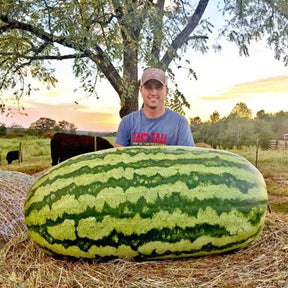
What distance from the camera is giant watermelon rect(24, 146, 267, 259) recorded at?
2438mm

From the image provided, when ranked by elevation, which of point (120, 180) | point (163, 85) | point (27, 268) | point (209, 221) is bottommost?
point (27, 268)

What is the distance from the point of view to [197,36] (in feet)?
43.1

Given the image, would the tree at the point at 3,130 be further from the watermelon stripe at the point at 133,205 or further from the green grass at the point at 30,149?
the watermelon stripe at the point at 133,205

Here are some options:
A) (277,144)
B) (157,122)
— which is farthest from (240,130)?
(157,122)

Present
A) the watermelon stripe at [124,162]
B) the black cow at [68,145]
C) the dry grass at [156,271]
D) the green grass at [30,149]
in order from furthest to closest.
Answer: the green grass at [30,149]
the black cow at [68,145]
the watermelon stripe at [124,162]
the dry grass at [156,271]

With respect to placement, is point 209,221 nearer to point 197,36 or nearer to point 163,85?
point 163,85

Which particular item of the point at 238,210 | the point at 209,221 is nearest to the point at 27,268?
the point at 209,221

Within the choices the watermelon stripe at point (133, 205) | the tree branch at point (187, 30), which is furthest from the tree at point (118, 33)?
the watermelon stripe at point (133, 205)

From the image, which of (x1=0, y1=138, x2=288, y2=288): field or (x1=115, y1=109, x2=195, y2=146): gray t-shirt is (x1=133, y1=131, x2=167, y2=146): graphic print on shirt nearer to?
(x1=115, y1=109, x2=195, y2=146): gray t-shirt

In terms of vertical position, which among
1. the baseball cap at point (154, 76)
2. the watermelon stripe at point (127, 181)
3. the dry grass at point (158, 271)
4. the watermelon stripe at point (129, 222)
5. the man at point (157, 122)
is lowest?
the dry grass at point (158, 271)

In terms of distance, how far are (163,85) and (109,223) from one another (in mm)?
1746

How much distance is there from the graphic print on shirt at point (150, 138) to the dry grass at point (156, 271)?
131 cm

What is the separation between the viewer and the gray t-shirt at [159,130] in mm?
3775

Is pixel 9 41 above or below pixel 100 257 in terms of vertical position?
above
